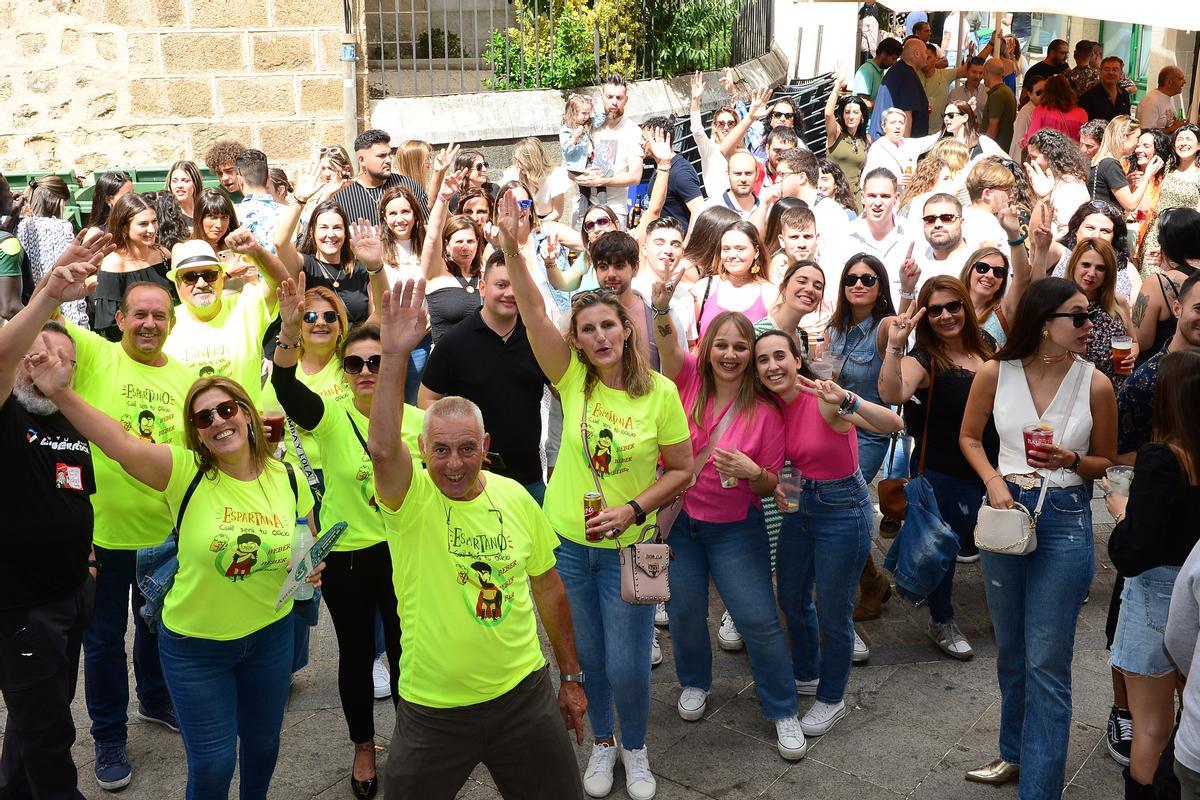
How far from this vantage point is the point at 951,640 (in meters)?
6.02

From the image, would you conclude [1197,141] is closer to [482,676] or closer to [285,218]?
[285,218]

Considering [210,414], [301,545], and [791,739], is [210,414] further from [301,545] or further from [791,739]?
[791,739]

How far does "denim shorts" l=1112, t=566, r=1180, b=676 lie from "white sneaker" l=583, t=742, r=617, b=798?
2.04 metres

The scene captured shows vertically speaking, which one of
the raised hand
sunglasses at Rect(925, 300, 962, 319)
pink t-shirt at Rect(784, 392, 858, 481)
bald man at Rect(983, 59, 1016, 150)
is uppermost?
bald man at Rect(983, 59, 1016, 150)

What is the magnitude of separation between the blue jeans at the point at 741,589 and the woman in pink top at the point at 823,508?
0.65 feet

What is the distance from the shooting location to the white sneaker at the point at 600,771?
503 cm

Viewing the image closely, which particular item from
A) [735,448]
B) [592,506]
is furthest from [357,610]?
[735,448]

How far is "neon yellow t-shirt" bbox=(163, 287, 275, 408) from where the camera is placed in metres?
5.67

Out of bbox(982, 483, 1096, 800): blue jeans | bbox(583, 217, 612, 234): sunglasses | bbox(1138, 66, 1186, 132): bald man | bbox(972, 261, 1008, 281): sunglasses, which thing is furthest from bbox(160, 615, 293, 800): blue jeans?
bbox(1138, 66, 1186, 132): bald man

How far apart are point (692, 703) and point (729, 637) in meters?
0.73

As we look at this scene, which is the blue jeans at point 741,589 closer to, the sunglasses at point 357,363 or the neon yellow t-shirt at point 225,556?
the sunglasses at point 357,363

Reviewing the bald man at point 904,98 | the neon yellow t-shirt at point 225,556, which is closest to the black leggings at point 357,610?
the neon yellow t-shirt at point 225,556

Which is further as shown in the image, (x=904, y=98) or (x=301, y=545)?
(x=904, y=98)

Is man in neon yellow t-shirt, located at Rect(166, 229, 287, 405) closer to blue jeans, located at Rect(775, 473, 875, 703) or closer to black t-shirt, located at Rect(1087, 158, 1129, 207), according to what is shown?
blue jeans, located at Rect(775, 473, 875, 703)
